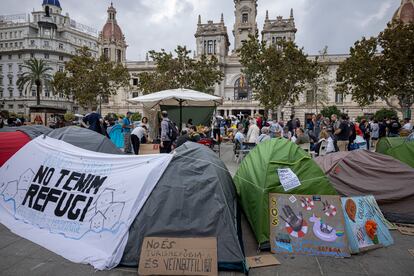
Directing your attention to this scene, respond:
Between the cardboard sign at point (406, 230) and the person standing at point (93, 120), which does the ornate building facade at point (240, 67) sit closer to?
the person standing at point (93, 120)

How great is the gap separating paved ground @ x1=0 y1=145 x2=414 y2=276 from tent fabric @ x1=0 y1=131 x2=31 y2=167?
2287 millimetres

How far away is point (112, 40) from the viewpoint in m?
66.8

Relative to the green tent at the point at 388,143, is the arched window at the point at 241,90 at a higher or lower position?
higher

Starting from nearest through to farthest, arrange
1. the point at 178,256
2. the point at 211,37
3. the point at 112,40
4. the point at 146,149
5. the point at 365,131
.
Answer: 1. the point at 178,256
2. the point at 146,149
3. the point at 365,131
4. the point at 211,37
5. the point at 112,40

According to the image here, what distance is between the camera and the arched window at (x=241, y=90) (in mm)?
56906

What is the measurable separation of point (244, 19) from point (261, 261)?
6678 cm

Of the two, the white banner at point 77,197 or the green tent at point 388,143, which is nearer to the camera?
the white banner at point 77,197

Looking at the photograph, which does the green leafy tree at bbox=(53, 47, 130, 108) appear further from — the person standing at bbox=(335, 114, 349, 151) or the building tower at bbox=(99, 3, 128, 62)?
the building tower at bbox=(99, 3, 128, 62)

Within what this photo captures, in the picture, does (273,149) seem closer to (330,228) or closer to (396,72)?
(330,228)

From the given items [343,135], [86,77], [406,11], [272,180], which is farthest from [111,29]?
[272,180]

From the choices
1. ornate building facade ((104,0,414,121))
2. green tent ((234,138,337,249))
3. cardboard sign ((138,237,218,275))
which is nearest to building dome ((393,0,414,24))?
ornate building facade ((104,0,414,121))

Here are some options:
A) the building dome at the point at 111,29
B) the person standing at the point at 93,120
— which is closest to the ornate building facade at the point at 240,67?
the building dome at the point at 111,29

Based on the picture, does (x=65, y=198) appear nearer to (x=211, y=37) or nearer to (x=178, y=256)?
(x=178, y=256)

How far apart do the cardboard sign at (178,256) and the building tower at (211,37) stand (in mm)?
59719
